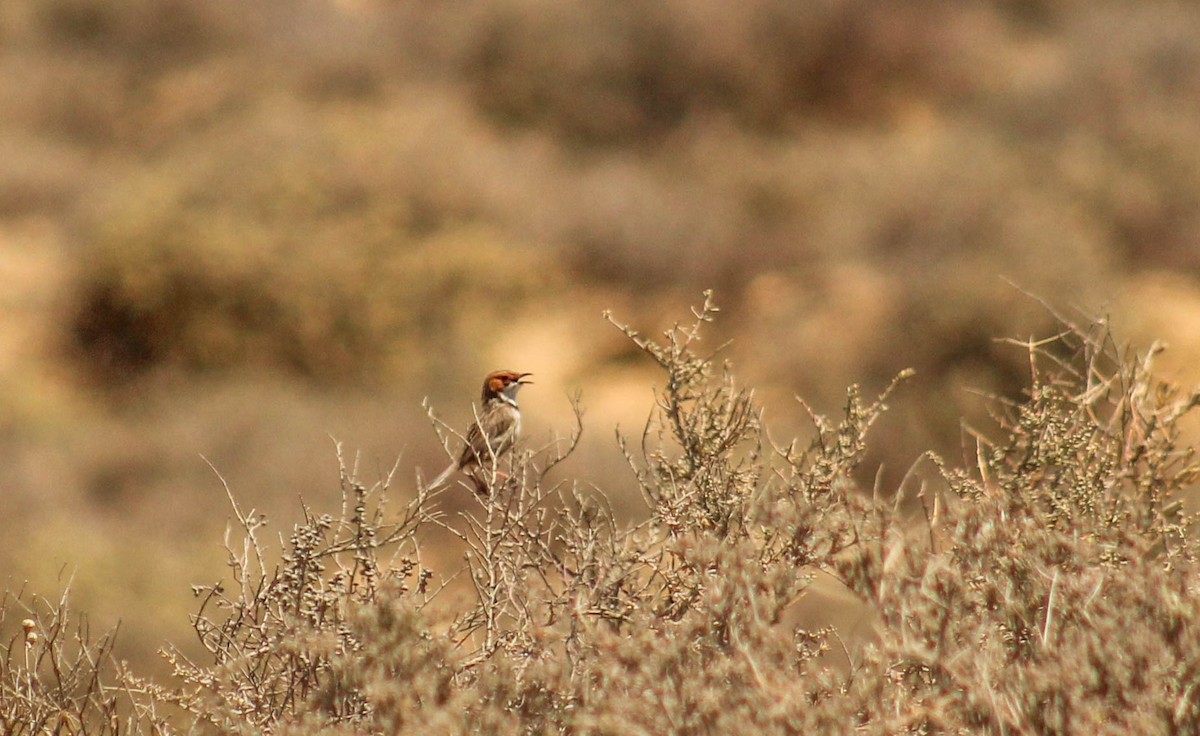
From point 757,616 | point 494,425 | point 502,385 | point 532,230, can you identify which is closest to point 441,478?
point 757,616

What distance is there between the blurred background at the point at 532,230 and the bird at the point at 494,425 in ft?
19.6

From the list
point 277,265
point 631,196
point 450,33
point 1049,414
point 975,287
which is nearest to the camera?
point 1049,414

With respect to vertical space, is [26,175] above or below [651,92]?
above

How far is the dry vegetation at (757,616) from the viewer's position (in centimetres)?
263

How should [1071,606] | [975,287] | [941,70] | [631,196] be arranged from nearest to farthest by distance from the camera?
[1071,606] < [975,287] < [631,196] < [941,70]

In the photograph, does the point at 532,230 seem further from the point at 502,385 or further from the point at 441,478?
the point at 441,478

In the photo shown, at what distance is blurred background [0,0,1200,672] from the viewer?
1550 cm

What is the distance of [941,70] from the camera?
21.3 m

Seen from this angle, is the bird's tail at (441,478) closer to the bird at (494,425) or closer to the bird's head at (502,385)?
the bird at (494,425)

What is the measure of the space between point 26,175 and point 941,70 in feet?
46.1

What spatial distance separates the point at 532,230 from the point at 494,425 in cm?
1351

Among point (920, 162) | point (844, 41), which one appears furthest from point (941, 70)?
point (920, 162)

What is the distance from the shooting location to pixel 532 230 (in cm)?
1898

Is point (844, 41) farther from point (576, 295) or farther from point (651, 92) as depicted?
point (576, 295)
